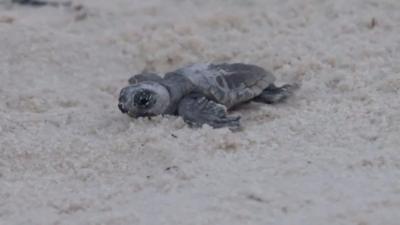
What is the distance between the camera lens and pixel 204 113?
9.90 ft

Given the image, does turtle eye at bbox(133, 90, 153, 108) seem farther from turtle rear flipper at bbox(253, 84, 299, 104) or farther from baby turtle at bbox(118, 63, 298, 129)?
turtle rear flipper at bbox(253, 84, 299, 104)

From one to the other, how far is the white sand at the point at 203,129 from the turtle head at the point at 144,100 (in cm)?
6

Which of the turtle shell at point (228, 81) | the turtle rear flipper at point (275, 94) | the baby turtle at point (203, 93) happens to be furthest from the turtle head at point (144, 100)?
the turtle rear flipper at point (275, 94)

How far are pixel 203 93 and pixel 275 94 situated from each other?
31cm

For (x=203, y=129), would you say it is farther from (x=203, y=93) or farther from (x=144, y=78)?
(x=144, y=78)

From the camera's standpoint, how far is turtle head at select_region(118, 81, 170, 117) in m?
3.09

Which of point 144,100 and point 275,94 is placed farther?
point 275,94

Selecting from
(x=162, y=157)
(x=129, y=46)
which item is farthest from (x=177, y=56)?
(x=162, y=157)

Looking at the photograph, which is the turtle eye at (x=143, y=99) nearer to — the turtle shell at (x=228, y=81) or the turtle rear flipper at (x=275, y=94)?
the turtle shell at (x=228, y=81)

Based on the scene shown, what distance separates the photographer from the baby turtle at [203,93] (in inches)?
120

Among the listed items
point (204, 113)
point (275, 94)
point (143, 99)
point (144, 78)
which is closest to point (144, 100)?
point (143, 99)

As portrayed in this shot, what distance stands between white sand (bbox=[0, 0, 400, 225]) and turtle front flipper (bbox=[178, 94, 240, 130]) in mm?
49

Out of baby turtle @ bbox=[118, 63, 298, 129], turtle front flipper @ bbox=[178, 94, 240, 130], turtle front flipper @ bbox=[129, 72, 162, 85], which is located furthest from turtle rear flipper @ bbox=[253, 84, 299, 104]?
turtle front flipper @ bbox=[129, 72, 162, 85]

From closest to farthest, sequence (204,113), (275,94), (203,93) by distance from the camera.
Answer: (204,113) < (203,93) < (275,94)
